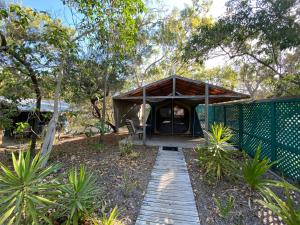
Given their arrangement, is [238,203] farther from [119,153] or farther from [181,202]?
[119,153]

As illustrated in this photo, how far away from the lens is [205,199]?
368cm

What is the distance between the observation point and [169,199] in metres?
3.67

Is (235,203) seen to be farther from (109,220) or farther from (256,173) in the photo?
(109,220)

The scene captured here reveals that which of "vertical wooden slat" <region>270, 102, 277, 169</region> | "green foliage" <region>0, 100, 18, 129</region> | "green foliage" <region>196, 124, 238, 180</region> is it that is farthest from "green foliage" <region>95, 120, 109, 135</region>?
"vertical wooden slat" <region>270, 102, 277, 169</region>

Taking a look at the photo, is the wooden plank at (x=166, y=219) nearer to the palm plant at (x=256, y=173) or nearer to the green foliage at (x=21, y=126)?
the palm plant at (x=256, y=173)

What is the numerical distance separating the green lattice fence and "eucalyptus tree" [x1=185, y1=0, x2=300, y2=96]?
2.94 meters

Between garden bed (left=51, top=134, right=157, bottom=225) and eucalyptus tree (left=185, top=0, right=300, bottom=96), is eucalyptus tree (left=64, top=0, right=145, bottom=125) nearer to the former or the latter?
garden bed (left=51, top=134, right=157, bottom=225)

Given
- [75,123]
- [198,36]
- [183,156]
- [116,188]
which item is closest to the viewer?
[116,188]

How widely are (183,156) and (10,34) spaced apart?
717cm

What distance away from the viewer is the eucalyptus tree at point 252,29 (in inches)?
277

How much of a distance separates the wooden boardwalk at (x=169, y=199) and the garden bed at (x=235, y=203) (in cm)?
16

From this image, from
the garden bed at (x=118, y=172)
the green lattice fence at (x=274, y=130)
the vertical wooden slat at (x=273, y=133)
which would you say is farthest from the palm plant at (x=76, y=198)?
the vertical wooden slat at (x=273, y=133)

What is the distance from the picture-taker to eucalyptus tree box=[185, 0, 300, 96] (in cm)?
704

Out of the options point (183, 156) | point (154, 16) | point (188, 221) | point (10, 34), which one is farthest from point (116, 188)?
point (154, 16)
